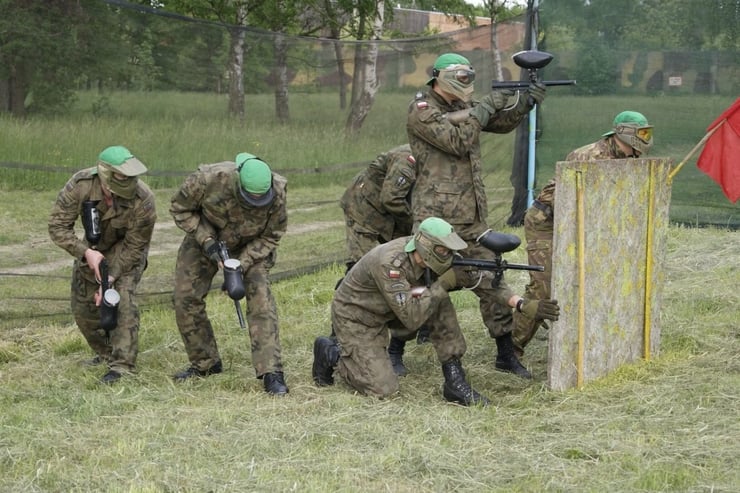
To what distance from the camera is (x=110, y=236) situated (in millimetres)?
6930

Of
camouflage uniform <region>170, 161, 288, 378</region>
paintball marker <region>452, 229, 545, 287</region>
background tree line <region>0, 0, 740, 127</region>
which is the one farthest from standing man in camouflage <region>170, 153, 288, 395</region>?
background tree line <region>0, 0, 740, 127</region>

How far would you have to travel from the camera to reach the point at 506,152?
11820mm

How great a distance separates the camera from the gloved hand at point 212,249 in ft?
21.2

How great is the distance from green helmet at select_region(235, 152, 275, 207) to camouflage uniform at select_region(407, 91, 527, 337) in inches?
39.0

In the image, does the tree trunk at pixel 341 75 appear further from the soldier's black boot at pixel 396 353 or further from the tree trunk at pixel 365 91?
the soldier's black boot at pixel 396 353

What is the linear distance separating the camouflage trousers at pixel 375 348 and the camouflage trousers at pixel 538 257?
2.50ft

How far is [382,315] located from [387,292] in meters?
0.37

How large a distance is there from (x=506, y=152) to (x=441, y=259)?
611cm

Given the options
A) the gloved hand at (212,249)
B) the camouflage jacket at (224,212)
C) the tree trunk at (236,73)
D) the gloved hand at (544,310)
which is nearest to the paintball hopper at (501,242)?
the gloved hand at (544,310)

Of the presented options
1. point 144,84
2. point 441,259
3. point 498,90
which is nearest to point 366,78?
point 144,84

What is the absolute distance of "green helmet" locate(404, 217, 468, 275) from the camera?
5.82 m

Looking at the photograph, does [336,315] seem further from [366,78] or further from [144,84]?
[366,78]

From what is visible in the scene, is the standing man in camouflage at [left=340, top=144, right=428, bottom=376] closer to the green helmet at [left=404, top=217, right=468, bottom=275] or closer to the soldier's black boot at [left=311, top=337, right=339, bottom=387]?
the soldier's black boot at [left=311, top=337, right=339, bottom=387]

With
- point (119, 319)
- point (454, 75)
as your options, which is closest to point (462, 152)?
point (454, 75)
